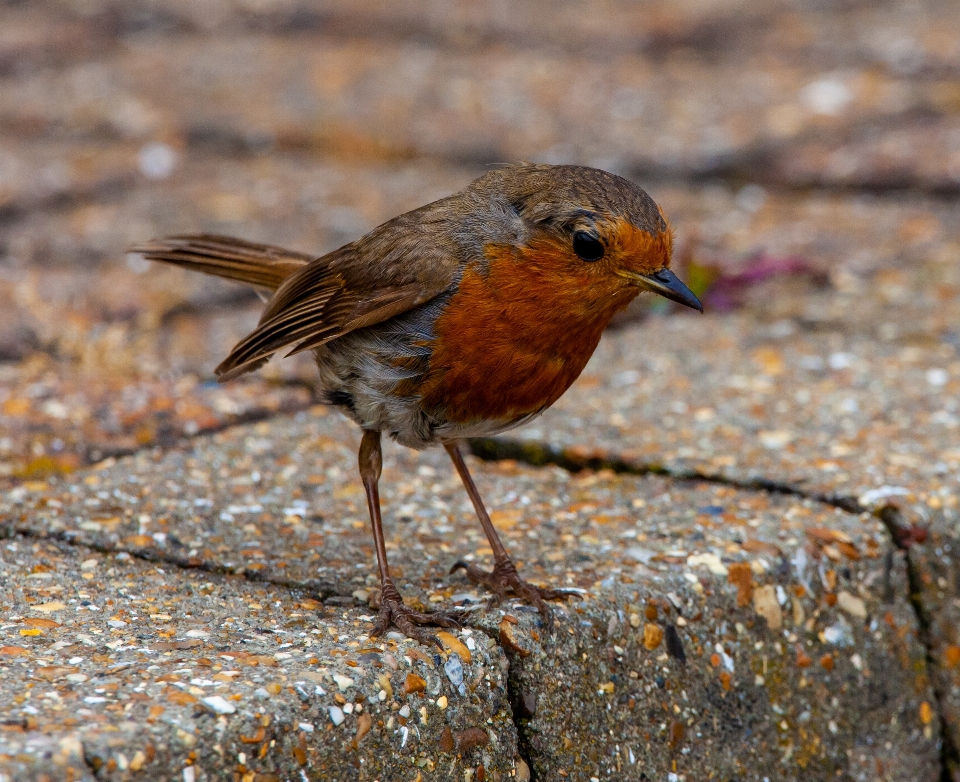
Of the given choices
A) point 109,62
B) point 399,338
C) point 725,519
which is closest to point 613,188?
point 399,338

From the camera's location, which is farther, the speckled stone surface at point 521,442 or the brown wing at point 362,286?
the brown wing at point 362,286

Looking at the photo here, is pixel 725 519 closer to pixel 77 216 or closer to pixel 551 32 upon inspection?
pixel 77 216

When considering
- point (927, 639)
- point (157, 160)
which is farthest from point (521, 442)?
point (157, 160)

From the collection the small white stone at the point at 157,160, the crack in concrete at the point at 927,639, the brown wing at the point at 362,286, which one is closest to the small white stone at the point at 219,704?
the brown wing at the point at 362,286

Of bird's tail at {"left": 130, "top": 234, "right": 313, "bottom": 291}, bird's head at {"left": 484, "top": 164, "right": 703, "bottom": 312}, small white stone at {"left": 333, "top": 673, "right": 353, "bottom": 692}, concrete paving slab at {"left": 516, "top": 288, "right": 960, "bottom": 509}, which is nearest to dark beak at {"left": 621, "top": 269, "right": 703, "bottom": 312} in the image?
bird's head at {"left": 484, "top": 164, "right": 703, "bottom": 312}

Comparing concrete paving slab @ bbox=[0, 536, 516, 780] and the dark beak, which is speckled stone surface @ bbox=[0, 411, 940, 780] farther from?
the dark beak

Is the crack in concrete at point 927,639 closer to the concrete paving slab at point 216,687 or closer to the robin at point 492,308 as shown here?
the robin at point 492,308

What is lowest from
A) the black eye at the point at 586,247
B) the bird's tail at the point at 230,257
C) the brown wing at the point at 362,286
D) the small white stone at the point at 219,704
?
the small white stone at the point at 219,704
